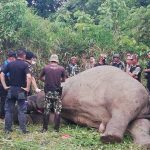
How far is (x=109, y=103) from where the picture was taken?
9492 millimetres

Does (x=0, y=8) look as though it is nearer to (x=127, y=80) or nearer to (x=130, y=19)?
(x=130, y=19)

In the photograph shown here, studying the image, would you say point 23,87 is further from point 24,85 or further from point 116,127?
point 116,127

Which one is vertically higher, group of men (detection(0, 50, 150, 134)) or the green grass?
group of men (detection(0, 50, 150, 134))

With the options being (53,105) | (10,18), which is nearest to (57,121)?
(53,105)

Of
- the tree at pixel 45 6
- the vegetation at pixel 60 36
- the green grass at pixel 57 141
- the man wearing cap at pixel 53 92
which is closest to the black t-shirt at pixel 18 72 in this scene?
the man wearing cap at pixel 53 92

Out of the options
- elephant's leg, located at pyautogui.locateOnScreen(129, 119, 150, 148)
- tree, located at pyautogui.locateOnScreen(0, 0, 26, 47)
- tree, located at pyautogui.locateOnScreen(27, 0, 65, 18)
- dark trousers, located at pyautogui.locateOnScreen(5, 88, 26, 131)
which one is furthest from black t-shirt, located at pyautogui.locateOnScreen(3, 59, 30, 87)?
tree, located at pyautogui.locateOnScreen(27, 0, 65, 18)

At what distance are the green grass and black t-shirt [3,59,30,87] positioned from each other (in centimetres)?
105

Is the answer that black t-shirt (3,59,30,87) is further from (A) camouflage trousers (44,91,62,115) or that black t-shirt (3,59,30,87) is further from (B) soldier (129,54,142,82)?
(B) soldier (129,54,142,82)

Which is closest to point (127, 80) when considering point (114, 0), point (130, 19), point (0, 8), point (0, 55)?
point (0, 55)

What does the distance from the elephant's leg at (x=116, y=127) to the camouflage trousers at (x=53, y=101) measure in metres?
1.25

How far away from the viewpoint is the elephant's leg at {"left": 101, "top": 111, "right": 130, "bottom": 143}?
8.39 metres

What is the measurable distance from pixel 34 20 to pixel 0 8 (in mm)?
1330

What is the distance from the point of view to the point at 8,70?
30.6ft

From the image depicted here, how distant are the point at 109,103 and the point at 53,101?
48.1 inches
